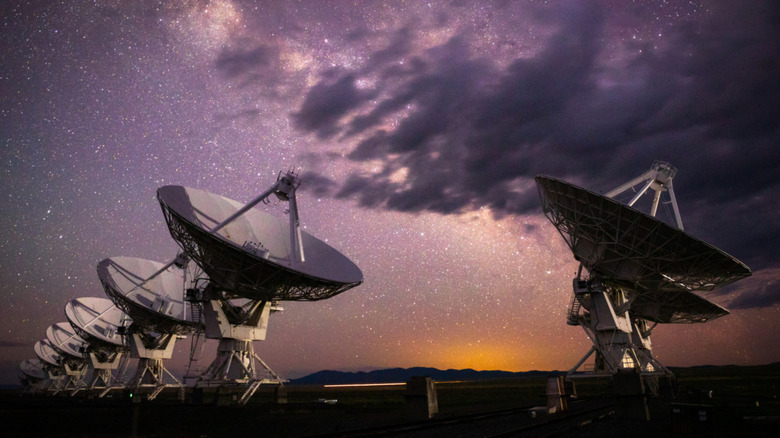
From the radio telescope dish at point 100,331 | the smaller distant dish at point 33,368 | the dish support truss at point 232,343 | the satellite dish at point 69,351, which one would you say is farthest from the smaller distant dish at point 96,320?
the smaller distant dish at point 33,368

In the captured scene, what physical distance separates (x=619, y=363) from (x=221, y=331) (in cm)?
2393

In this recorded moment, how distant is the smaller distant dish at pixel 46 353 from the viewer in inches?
2789

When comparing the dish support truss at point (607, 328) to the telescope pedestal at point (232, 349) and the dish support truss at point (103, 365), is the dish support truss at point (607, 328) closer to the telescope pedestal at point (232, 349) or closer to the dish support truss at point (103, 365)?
the telescope pedestal at point (232, 349)

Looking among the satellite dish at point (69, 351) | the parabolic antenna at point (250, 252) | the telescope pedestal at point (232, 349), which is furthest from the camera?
the satellite dish at point (69, 351)

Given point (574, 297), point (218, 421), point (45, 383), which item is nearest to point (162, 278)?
point (218, 421)

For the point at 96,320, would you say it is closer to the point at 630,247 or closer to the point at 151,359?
the point at 151,359

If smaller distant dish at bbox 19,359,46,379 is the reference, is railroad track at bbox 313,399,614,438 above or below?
below

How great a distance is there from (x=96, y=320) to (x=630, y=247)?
51110 mm

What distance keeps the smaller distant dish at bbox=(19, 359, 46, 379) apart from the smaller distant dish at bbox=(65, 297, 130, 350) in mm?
41297

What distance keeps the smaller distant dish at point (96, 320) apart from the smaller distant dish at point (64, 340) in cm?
1347

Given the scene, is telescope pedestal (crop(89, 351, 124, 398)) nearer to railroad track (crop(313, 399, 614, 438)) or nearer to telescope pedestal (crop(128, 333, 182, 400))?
telescope pedestal (crop(128, 333, 182, 400))

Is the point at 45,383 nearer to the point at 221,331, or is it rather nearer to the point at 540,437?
the point at 221,331

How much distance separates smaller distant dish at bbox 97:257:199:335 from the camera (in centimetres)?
3831

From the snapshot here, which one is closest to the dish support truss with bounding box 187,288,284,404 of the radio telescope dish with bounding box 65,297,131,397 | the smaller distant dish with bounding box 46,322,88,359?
the radio telescope dish with bounding box 65,297,131,397
